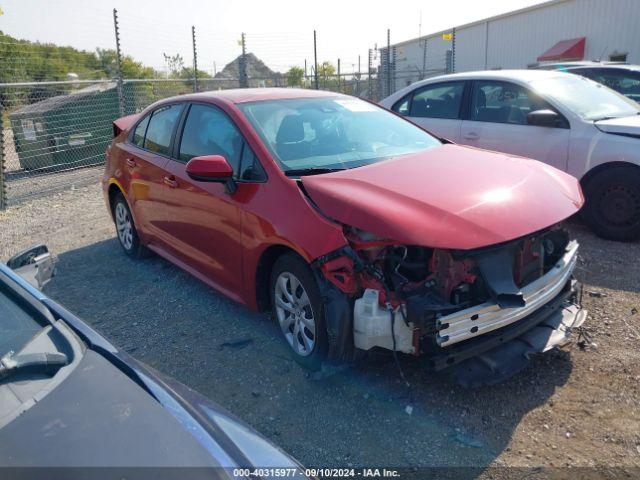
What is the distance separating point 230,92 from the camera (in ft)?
14.9

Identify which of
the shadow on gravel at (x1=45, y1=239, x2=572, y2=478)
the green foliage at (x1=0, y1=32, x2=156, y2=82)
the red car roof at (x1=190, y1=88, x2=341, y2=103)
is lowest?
the shadow on gravel at (x1=45, y1=239, x2=572, y2=478)

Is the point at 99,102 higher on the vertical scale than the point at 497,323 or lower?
higher

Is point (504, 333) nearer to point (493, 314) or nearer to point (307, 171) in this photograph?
point (493, 314)

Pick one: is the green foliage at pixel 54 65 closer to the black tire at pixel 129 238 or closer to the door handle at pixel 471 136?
the black tire at pixel 129 238

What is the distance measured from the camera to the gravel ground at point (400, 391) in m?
2.75

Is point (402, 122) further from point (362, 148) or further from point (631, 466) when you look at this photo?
point (631, 466)

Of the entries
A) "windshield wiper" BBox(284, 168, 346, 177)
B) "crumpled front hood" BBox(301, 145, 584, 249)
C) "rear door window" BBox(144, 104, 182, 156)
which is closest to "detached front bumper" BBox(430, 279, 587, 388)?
"crumpled front hood" BBox(301, 145, 584, 249)

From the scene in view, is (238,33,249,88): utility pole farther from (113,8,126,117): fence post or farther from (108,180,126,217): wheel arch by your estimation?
(108,180,126,217): wheel arch

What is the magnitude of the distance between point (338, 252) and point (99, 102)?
1006 centimetres

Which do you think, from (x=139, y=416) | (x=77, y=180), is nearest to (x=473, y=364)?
(x=139, y=416)

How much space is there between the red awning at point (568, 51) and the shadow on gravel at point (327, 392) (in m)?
21.2

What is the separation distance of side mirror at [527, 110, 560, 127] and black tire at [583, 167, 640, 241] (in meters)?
0.72

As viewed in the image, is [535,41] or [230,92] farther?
[535,41]

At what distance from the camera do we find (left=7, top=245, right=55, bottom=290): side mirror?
250 cm
